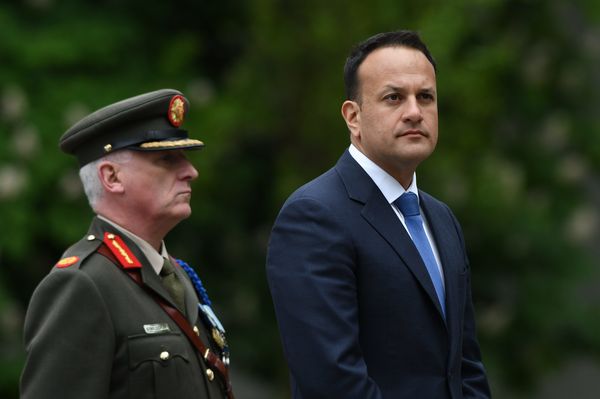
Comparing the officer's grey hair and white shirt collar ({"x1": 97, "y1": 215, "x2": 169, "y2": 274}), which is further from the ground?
the officer's grey hair

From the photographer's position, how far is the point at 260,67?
10.9 m

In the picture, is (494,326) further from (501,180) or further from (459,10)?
(459,10)

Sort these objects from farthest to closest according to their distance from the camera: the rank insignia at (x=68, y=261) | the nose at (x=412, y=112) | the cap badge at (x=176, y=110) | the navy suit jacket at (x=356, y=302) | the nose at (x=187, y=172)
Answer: the cap badge at (x=176, y=110)
the nose at (x=187, y=172)
the rank insignia at (x=68, y=261)
the nose at (x=412, y=112)
the navy suit jacket at (x=356, y=302)

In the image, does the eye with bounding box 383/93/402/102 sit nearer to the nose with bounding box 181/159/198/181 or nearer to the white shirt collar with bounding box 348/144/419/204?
the white shirt collar with bounding box 348/144/419/204

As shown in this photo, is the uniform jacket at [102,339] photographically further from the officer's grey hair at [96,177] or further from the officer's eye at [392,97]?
the officer's eye at [392,97]

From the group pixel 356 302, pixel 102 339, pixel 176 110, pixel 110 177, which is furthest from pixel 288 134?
pixel 356 302

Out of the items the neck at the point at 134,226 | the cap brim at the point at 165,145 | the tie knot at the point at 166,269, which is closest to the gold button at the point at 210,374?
the tie knot at the point at 166,269

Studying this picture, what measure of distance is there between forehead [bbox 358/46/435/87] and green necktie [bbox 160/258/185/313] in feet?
3.22

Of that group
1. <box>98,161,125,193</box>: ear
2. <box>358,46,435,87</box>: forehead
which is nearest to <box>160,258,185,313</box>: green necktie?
<box>98,161,125,193</box>: ear

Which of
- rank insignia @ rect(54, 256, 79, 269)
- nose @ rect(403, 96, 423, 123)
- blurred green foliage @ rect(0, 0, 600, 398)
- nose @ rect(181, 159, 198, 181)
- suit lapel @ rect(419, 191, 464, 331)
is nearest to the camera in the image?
nose @ rect(403, 96, 423, 123)

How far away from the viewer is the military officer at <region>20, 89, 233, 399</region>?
12.9ft

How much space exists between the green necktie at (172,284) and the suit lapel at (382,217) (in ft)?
2.43

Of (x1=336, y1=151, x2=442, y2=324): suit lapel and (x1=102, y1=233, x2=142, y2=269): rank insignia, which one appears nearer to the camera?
(x1=336, y1=151, x2=442, y2=324): suit lapel

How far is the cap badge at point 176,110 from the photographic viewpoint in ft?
14.7
